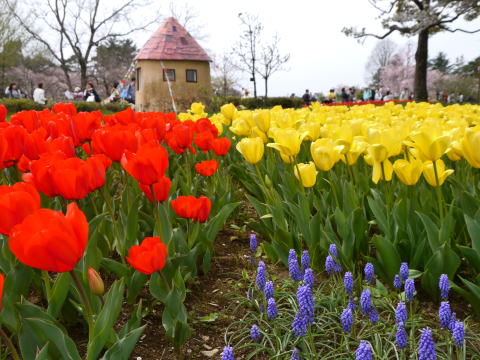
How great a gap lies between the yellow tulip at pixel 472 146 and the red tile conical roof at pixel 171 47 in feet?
71.4

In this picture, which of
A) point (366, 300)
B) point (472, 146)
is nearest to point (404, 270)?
point (366, 300)

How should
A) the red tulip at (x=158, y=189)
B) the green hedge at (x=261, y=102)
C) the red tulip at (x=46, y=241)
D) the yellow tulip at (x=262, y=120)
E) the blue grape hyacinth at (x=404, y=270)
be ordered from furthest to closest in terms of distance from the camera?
the green hedge at (x=261, y=102)
the yellow tulip at (x=262, y=120)
the red tulip at (x=158, y=189)
the blue grape hyacinth at (x=404, y=270)
the red tulip at (x=46, y=241)

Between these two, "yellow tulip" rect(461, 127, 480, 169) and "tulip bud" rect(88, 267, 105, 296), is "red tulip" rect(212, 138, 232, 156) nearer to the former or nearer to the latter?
"yellow tulip" rect(461, 127, 480, 169)

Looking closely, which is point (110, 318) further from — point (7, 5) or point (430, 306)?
point (7, 5)

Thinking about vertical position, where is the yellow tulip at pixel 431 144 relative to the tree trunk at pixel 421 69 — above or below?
below

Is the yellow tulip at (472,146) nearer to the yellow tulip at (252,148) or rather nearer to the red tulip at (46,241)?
the yellow tulip at (252,148)

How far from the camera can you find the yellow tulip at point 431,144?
2139 mm

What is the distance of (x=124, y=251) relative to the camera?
6.97 ft

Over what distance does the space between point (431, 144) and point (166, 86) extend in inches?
837

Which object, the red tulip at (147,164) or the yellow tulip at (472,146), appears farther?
the yellow tulip at (472,146)

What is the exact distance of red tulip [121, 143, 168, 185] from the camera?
5.47 ft

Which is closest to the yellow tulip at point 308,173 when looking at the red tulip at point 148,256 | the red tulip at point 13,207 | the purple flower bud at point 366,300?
the purple flower bud at point 366,300

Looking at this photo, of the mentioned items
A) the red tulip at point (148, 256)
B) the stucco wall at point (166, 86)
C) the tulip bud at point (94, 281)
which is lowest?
the tulip bud at point (94, 281)

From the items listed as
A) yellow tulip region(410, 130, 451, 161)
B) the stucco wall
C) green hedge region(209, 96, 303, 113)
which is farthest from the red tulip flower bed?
green hedge region(209, 96, 303, 113)
